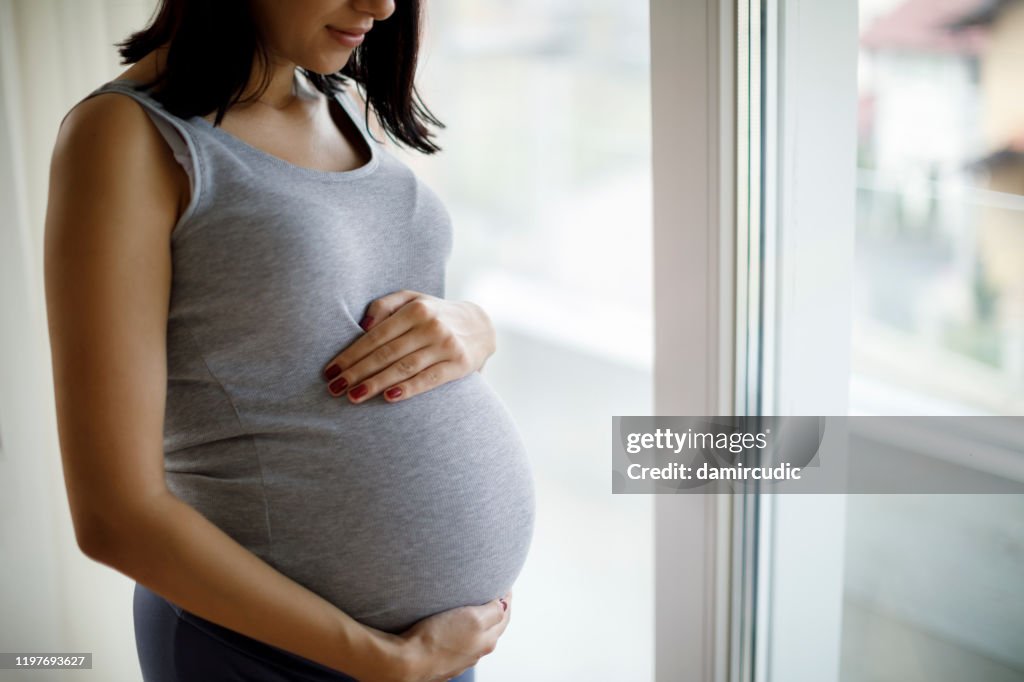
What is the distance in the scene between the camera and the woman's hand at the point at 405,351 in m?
0.79

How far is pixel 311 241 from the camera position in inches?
30.8

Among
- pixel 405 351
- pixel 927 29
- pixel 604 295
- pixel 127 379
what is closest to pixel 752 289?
pixel 927 29

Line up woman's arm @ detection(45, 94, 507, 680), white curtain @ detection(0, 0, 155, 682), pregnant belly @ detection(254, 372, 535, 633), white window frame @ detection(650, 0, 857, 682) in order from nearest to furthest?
woman's arm @ detection(45, 94, 507, 680), pregnant belly @ detection(254, 372, 535, 633), white window frame @ detection(650, 0, 857, 682), white curtain @ detection(0, 0, 155, 682)

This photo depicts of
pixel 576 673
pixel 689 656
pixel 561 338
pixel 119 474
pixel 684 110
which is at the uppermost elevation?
pixel 684 110

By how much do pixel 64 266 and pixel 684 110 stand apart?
2.28ft

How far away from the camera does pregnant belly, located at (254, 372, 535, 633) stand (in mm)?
793

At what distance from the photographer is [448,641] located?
0.82m

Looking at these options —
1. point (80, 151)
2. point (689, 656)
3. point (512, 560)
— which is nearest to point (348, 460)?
point (512, 560)

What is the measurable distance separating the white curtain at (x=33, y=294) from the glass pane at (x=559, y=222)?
1164mm

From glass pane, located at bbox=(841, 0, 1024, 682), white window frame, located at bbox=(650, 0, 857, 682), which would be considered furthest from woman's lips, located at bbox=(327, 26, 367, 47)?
glass pane, located at bbox=(841, 0, 1024, 682)

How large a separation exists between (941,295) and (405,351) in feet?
1.76

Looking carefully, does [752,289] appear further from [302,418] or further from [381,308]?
[302,418]

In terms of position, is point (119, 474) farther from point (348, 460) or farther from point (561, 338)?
point (561, 338)

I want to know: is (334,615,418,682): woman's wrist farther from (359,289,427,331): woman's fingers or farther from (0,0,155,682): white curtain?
(0,0,155,682): white curtain
